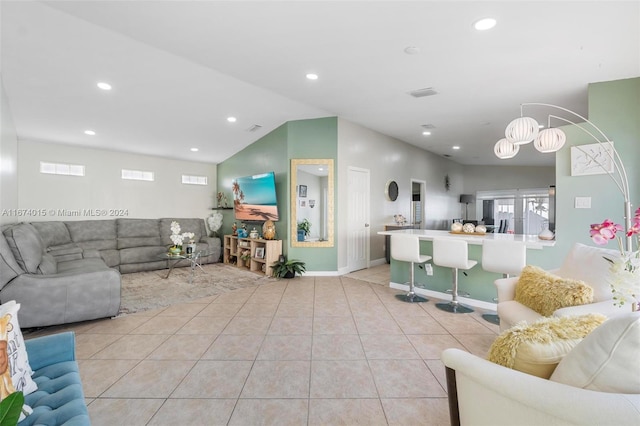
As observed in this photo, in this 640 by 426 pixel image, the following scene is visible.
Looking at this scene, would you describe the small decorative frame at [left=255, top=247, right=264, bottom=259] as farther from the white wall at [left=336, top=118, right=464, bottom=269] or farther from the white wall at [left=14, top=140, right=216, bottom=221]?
the white wall at [left=14, top=140, right=216, bottom=221]

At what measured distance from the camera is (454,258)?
333cm

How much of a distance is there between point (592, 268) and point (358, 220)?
3.85 meters

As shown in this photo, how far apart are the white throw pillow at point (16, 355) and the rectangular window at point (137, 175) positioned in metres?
6.33

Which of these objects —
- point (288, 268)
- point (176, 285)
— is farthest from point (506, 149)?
point (176, 285)

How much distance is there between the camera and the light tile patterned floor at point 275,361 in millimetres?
1724

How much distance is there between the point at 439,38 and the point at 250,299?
3841 millimetres

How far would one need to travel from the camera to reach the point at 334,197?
524 cm

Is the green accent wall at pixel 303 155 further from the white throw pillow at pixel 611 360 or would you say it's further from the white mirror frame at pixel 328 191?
the white throw pillow at pixel 611 360

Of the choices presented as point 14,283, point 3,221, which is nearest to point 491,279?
point 14,283

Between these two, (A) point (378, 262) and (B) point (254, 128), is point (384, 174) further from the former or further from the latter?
(B) point (254, 128)

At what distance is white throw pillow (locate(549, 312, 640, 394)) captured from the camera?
2.68 feet

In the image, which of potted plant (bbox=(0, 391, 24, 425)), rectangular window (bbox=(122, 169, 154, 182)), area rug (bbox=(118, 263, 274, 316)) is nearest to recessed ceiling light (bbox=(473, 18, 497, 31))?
potted plant (bbox=(0, 391, 24, 425))

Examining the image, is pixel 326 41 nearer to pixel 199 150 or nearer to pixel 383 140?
pixel 383 140

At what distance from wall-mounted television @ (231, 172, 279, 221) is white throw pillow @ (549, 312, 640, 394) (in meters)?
4.86
